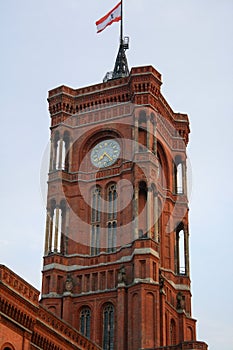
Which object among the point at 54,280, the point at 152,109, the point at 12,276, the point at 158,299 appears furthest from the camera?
the point at 152,109

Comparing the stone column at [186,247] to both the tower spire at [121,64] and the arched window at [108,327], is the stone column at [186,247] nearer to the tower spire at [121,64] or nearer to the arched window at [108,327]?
the arched window at [108,327]

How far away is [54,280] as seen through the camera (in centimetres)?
6694

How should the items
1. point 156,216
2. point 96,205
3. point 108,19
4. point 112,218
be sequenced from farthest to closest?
point 108,19 < point 96,205 < point 112,218 < point 156,216

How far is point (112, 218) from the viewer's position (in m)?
69.3

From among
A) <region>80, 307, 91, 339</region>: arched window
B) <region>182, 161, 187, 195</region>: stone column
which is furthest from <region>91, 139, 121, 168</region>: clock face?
<region>80, 307, 91, 339</region>: arched window

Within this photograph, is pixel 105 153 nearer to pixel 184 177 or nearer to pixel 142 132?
pixel 142 132

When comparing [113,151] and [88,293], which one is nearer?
[88,293]

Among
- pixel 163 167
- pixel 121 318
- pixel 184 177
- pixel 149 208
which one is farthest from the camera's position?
pixel 184 177

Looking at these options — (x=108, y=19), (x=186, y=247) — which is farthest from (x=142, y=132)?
(x=108, y=19)

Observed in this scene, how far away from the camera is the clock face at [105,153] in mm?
72375

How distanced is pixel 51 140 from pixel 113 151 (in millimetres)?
6432

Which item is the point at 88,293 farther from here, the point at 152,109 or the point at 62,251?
the point at 152,109

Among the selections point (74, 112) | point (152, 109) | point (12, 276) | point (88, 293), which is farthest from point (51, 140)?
point (12, 276)

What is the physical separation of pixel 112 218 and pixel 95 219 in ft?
5.72
